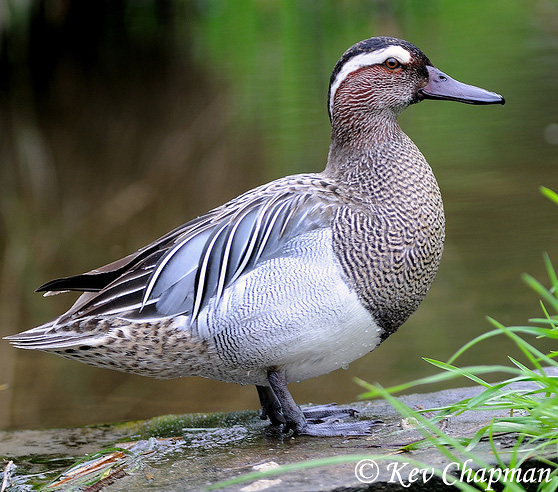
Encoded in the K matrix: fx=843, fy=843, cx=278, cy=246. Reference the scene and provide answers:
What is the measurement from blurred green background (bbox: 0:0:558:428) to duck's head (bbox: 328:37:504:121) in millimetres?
1970

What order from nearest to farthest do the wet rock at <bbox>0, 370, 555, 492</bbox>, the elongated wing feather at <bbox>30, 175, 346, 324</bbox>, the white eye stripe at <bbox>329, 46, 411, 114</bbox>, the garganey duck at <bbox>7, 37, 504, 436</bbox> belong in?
the wet rock at <bbox>0, 370, 555, 492</bbox> → the garganey duck at <bbox>7, 37, 504, 436</bbox> → the elongated wing feather at <bbox>30, 175, 346, 324</bbox> → the white eye stripe at <bbox>329, 46, 411, 114</bbox>

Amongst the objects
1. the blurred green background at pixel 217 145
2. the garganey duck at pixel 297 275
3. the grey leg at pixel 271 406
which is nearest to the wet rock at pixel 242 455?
the grey leg at pixel 271 406

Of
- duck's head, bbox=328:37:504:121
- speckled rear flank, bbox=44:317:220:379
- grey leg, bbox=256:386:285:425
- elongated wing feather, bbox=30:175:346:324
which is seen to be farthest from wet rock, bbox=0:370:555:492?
duck's head, bbox=328:37:504:121

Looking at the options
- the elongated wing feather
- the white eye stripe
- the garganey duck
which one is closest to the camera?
the garganey duck

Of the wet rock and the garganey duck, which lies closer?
the wet rock

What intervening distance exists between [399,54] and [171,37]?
15654mm

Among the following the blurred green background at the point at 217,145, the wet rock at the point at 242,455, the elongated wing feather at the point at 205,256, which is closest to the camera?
the wet rock at the point at 242,455

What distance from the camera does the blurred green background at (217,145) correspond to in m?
5.47

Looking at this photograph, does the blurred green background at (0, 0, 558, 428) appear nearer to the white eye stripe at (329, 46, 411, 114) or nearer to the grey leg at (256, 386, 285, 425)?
the grey leg at (256, 386, 285, 425)

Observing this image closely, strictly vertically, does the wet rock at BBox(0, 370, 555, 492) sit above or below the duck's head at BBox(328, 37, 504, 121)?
below

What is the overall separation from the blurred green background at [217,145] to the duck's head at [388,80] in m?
1.97

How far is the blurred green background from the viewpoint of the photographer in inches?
215

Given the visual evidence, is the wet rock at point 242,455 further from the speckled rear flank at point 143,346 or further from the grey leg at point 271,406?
the speckled rear flank at point 143,346

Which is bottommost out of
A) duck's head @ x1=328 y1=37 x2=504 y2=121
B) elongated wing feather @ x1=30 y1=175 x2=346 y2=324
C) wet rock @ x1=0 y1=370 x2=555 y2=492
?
wet rock @ x1=0 y1=370 x2=555 y2=492
